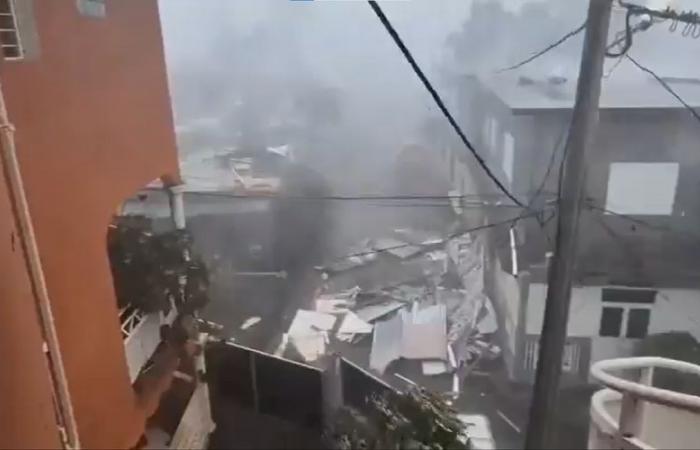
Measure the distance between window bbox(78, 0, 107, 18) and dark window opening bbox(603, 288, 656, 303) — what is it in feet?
2.80

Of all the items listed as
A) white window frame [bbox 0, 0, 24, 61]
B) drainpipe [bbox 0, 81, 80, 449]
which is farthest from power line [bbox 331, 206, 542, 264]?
white window frame [bbox 0, 0, 24, 61]

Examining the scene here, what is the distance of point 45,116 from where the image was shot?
0.74 m

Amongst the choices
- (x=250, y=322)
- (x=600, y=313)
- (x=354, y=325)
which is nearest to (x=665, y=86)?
(x=600, y=313)

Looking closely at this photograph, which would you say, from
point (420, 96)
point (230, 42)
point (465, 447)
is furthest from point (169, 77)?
point (465, 447)

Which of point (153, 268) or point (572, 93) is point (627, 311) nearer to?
point (572, 93)

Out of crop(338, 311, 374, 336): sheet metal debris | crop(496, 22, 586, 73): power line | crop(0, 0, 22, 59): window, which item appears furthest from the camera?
crop(338, 311, 374, 336): sheet metal debris

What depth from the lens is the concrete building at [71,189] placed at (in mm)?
723

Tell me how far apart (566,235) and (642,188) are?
0.13 m

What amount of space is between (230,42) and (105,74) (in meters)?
0.19

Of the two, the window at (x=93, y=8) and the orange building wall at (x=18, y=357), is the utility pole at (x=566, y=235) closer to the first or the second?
the window at (x=93, y=8)

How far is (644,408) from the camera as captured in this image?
0.96m

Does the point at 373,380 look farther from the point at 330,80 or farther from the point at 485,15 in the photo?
the point at 485,15

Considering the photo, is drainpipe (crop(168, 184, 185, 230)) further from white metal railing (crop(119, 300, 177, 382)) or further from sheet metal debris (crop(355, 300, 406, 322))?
sheet metal debris (crop(355, 300, 406, 322))

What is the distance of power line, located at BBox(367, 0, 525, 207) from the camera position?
2.84ft
